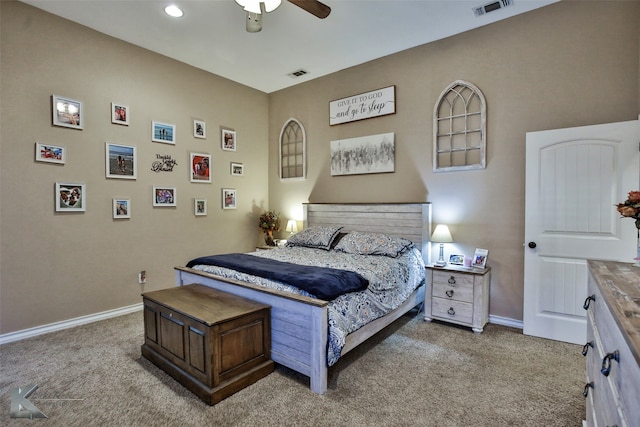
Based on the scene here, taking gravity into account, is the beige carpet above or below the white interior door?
below

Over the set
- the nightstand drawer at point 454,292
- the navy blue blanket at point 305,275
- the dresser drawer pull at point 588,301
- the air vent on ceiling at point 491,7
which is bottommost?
the nightstand drawer at point 454,292

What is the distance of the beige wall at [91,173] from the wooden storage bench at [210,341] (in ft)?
4.57

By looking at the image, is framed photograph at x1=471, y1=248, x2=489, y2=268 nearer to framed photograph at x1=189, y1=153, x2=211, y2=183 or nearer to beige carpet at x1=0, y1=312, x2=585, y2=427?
beige carpet at x1=0, y1=312, x2=585, y2=427

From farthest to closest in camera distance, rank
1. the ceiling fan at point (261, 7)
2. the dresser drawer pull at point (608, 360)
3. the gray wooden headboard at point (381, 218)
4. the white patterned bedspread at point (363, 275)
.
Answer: the gray wooden headboard at point (381, 218)
the ceiling fan at point (261, 7)
the white patterned bedspread at point (363, 275)
the dresser drawer pull at point (608, 360)

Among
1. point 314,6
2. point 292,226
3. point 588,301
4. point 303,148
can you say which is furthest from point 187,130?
point 588,301

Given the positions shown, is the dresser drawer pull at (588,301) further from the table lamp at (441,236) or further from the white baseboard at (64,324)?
the white baseboard at (64,324)

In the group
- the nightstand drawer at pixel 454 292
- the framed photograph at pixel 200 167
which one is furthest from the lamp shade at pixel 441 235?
the framed photograph at pixel 200 167

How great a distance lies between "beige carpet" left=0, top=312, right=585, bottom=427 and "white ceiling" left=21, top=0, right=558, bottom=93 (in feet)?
10.2

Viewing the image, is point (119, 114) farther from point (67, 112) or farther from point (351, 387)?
point (351, 387)

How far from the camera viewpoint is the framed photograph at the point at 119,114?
3582 mm

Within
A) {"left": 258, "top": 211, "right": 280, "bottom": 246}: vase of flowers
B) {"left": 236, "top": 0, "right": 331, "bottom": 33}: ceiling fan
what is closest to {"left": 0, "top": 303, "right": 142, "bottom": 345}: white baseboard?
{"left": 258, "top": 211, "right": 280, "bottom": 246}: vase of flowers

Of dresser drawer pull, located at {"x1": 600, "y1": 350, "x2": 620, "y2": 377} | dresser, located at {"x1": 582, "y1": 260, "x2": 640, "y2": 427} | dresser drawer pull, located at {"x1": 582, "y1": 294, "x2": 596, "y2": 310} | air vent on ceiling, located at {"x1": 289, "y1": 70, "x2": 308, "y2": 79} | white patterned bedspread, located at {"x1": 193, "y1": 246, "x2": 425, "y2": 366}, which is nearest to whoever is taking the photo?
dresser, located at {"x1": 582, "y1": 260, "x2": 640, "y2": 427}

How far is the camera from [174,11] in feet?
10.1

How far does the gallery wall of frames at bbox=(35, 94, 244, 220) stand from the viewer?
320cm
